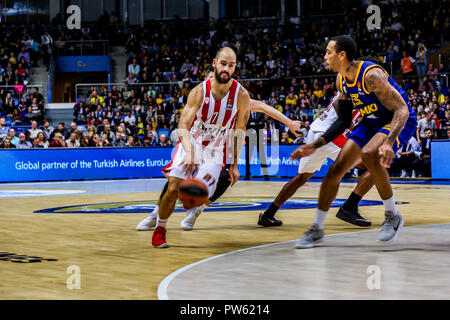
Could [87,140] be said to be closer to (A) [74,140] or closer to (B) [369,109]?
(A) [74,140]

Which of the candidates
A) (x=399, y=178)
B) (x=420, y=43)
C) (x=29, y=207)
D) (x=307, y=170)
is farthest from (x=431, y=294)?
(x=420, y=43)

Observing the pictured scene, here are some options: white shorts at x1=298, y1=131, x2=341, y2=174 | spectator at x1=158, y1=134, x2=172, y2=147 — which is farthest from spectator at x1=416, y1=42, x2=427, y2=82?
white shorts at x1=298, y1=131, x2=341, y2=174

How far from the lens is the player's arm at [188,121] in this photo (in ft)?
18.9

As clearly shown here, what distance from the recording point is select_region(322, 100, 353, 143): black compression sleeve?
19.1 feet

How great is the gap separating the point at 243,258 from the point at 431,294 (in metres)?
1.80

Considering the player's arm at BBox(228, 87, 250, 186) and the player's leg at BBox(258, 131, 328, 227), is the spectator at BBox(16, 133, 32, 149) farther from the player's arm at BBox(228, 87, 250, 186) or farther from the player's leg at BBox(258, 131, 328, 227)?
the player's arm at BBox(228, 87, 250, 186)

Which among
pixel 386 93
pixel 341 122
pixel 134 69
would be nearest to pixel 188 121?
pixel 341 122

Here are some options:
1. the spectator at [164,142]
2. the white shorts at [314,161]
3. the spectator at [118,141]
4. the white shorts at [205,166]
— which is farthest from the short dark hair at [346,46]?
the spectator at [118,141]

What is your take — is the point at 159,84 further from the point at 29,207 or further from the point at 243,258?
the point at 243,258

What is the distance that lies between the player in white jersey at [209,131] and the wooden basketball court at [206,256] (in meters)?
0.59

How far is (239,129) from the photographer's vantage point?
634cm

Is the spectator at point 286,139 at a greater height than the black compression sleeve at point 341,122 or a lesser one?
lesser

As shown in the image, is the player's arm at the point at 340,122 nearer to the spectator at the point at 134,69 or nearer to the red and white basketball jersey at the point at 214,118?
the red and white basketball jersey at the point at 214,118
